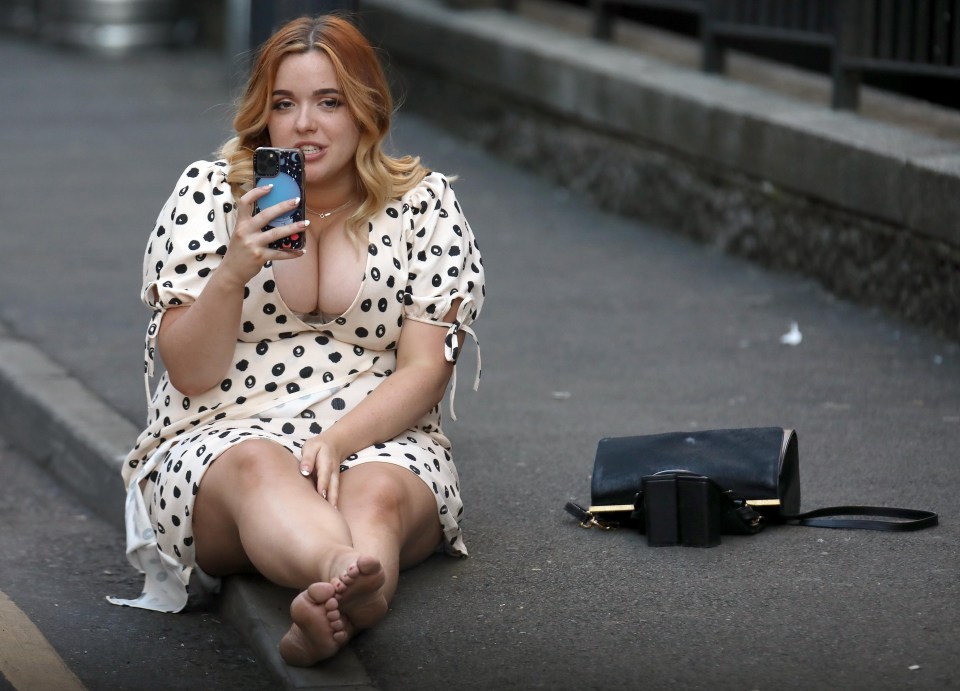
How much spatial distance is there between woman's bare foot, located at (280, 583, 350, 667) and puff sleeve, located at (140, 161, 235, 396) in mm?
919

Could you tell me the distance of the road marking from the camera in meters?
3.68

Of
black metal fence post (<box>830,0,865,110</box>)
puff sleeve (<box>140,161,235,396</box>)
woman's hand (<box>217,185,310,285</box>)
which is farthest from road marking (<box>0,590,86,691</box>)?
black metal fence post (<box>830,0,865,110</box>)

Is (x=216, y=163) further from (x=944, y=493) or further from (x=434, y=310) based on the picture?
(x=944, y=493)

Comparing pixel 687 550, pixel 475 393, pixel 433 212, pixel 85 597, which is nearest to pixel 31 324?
pixel 475 393

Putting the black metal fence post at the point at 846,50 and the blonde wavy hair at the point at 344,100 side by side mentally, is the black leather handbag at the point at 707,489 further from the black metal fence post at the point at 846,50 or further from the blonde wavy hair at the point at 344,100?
the black metal fence post at the point at 846,50

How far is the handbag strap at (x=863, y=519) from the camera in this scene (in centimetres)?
430

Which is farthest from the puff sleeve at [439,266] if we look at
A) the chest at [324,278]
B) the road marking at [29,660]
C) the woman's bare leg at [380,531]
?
the road marking at [29,660]

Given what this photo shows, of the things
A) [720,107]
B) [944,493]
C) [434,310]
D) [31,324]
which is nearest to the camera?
[434,310]

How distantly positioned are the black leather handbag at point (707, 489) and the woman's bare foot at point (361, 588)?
0.90 meters

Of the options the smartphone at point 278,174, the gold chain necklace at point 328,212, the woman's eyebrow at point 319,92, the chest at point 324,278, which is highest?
the woman's eyebrow at point 319,92

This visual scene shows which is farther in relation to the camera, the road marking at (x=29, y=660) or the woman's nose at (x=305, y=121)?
the woman's nose at (x=305, y=121)

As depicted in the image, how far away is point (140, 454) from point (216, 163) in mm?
767

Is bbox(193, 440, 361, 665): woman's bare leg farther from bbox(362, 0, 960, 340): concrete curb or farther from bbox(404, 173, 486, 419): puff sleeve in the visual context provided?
bbox(362, 0, 960, 340): concrete curb

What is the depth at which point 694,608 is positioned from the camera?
385 centimetres
